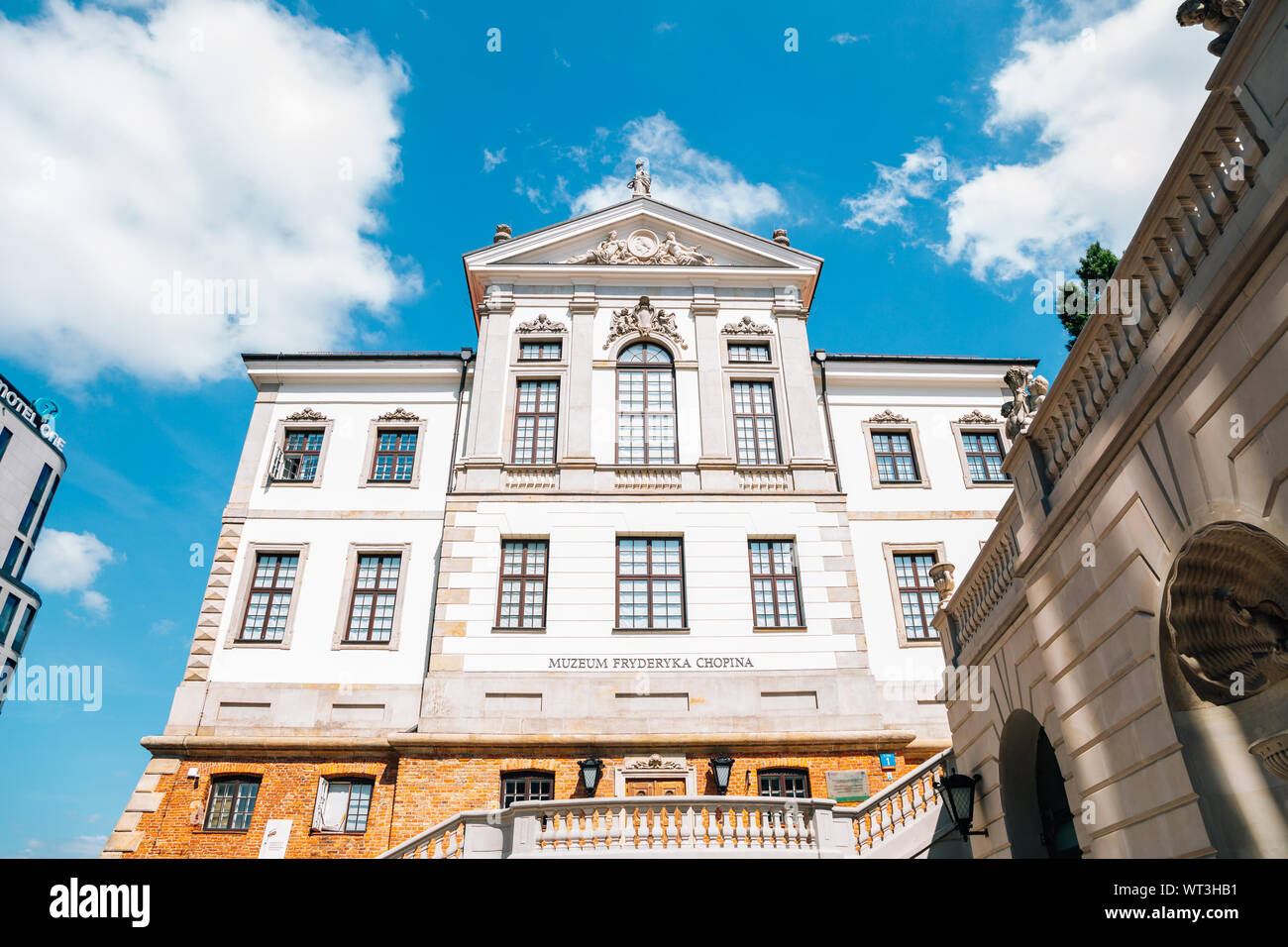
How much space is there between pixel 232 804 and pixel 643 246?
21.0 m

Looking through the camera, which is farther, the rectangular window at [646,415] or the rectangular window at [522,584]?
the rectangular window at [646,415]

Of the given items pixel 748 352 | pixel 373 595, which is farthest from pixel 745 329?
pixel 373 595

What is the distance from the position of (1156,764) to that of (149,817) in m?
21.4

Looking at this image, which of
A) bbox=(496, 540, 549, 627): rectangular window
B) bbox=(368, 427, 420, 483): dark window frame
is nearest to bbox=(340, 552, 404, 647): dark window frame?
bbox=(368, 427, 420, 483): dark window frame

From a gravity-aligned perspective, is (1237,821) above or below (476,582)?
below

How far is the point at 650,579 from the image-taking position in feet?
73.9

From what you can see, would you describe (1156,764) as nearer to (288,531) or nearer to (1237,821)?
(1237,821)

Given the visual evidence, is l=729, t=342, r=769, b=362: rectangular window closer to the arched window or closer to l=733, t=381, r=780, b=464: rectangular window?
l=733, t=381, r=780, b=464: rectangular window

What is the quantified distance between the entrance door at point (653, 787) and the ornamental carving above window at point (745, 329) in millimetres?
14483

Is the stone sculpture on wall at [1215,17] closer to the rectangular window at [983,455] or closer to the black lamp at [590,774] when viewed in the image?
the black lamp at [590,774]

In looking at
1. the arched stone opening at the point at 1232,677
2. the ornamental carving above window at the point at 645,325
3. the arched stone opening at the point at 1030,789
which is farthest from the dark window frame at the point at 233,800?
the arched stone opening at the point at 1232,677

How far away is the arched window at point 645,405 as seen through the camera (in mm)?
24609

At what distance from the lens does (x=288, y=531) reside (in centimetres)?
2378
